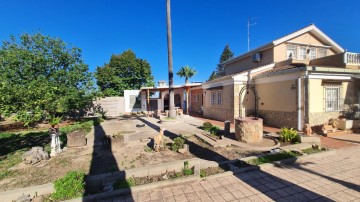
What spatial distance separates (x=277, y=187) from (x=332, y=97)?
32.0 feet

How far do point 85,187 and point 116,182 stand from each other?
691 millimetres

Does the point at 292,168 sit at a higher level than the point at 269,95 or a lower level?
lower

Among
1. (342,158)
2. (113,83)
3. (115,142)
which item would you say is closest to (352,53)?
→ (342,158)

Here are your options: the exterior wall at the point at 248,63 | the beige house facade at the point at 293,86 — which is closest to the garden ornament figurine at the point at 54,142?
the beige house facade at the point at 293,86

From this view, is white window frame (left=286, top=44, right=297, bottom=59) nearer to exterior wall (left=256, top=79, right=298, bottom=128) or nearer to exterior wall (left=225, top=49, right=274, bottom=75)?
exterior wall (left=225, top=49, right=274, bottom=75)

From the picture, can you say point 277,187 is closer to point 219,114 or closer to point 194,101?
point 219,114

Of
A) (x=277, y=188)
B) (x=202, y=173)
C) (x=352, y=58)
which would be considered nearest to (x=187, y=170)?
(x=202, y=173)

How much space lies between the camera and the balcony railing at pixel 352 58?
37.3ft

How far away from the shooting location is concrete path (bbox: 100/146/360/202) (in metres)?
3.72

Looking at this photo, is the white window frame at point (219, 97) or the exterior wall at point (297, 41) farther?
the white window frame at point (219, 97)

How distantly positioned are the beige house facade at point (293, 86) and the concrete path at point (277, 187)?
5729 mm

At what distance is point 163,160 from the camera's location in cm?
596

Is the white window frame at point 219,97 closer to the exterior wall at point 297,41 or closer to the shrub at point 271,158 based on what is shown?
the exterior wall at point 297,41

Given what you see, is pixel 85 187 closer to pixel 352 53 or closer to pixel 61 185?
pixel 61 185
